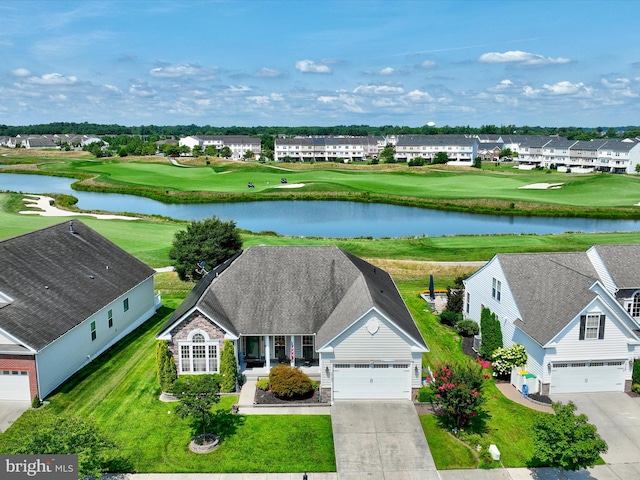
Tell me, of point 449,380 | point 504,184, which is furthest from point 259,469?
point 504,184

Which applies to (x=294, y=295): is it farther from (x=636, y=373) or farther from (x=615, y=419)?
(x=636, y=373)

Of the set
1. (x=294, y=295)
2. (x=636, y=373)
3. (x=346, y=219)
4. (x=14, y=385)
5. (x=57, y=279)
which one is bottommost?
(x=636, y=373)

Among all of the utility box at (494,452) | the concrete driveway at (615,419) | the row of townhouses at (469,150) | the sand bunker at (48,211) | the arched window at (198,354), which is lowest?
the concrete driveway at (615,419)

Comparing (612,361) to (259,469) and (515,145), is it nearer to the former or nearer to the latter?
(259,469)

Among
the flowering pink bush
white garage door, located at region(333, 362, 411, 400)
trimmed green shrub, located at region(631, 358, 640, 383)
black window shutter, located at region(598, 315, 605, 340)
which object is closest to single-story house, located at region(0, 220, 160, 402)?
white garage door, located at region(333, 362, 411, 400)

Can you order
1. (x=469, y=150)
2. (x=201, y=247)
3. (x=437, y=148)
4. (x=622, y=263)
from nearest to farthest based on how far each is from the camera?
(x=622, y=263), (x=201, y=247), (x=469, y=150), (x=437, y=148)

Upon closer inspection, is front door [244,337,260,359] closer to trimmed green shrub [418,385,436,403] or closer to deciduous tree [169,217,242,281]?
trimmed green shrub [418,385,436,403]

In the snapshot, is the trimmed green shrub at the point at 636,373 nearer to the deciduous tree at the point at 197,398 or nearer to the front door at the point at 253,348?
the front door at the point at 253,348

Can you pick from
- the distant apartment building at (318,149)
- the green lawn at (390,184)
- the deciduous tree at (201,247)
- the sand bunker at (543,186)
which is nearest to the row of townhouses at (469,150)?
the distant apartment building at (318,149)

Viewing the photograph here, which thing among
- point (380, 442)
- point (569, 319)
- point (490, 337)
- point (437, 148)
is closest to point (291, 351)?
point (380, 442)
